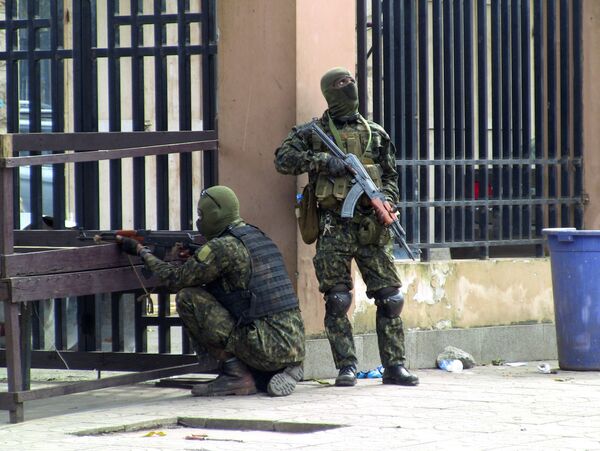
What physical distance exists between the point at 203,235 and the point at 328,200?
80 cm

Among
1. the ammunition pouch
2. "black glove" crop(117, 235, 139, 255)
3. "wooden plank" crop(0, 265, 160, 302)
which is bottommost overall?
"wooden plank" crop(0, 265, 160, 302)

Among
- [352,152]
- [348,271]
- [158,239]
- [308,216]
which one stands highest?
[352,152]

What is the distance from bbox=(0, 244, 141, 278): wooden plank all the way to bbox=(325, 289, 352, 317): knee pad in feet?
4.05

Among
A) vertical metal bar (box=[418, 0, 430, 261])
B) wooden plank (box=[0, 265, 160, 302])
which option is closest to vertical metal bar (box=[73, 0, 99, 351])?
wooden plank (box=[0, 265, 160, 302])

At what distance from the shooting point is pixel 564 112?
10.6m

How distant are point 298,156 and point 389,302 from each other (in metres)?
1.09

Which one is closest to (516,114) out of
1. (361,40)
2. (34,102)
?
(361,40)

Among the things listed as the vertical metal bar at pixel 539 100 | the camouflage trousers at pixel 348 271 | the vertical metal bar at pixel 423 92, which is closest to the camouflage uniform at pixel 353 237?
the camouflage trousers at pixel 348 271

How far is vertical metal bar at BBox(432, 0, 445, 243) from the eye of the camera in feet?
31.9

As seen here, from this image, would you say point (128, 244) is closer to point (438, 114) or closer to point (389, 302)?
point (389, 302)

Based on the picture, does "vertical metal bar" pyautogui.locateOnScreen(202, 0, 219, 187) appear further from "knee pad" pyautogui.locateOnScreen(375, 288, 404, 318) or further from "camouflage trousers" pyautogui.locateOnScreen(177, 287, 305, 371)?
"knee pad" pyautogui.locateOnScreen(375, 288, 404, 318)

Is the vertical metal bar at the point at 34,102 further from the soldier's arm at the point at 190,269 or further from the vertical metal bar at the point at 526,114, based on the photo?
the vertical metal bar at the point at 526,114

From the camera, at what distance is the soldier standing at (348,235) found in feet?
26.7

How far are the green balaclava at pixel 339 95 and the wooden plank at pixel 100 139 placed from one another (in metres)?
0.86
